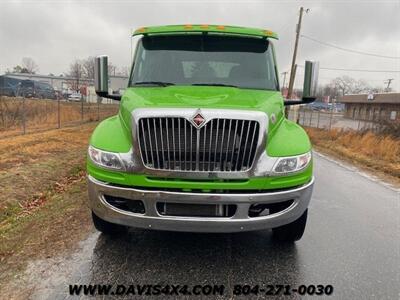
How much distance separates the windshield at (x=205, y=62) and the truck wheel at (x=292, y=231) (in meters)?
1.66

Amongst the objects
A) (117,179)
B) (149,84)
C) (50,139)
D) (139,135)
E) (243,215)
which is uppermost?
(149,84)

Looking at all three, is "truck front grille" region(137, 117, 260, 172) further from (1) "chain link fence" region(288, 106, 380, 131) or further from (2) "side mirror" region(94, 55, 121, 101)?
(1) "chain link fence" region(288, 106, 380, 131)

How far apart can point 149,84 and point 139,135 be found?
1.37 meters

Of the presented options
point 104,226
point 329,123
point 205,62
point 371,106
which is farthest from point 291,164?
point 371,106

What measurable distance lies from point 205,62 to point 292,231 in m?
2.31

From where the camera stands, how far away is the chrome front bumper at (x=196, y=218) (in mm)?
3326

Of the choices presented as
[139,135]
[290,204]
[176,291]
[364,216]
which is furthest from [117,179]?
[364,216]

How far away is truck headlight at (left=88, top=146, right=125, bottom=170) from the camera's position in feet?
11.4

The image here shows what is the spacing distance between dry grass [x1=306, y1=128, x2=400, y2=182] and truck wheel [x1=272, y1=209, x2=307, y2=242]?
666cm

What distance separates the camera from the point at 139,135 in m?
3.42

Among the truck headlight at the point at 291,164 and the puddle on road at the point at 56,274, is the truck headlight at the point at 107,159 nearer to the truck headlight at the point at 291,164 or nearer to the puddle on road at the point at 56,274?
the puddle on road at the point at 56,274

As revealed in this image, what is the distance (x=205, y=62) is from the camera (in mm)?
4762

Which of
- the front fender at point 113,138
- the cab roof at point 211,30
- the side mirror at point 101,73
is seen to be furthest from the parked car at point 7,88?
the front fender at point 113,138

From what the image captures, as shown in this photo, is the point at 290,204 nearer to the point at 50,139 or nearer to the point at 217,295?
the point at 217,295
